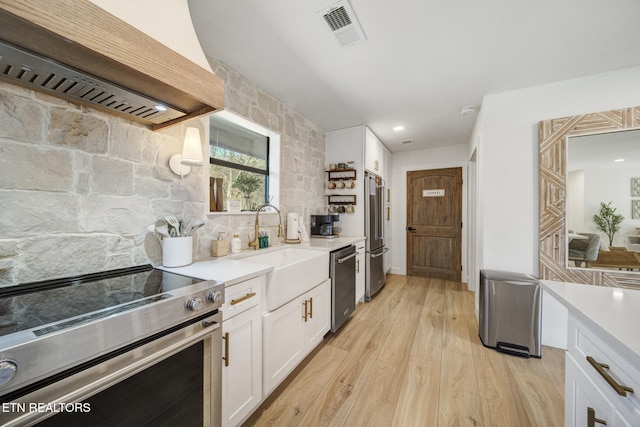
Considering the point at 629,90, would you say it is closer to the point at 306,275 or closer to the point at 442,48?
the point at 442,48

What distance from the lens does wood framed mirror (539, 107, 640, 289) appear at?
1.97 metres

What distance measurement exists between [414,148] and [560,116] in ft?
7.99

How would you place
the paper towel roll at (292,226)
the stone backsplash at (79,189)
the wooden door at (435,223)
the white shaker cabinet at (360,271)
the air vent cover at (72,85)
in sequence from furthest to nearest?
the wooden door at (435,223) → the white shaker cabinet at (360,271) → the paper towel roll at (292,226) → the stone backsplash at (79,189) → the air vent cover at (72,85)

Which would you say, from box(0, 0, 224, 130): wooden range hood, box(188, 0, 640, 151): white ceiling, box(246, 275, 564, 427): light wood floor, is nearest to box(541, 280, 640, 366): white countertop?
box(246, 275, 564, 427): light wood floor

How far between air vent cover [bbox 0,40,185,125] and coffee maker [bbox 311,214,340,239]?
6.64 feet

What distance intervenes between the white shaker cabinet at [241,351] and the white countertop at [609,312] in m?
1.39

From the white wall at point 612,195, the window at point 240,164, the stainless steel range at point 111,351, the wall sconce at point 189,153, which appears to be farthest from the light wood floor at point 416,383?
the wall sconce at point 189,153

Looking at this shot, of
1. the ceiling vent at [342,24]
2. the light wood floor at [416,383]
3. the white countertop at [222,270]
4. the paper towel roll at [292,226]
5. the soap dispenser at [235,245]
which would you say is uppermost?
the ceiling vent at [342,24]

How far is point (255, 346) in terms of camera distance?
1361mm

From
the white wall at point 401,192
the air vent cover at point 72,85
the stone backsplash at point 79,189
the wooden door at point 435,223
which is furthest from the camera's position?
the white wall at point 401,192

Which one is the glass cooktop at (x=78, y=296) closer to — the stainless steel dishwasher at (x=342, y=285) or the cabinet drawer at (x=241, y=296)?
the cabinet drawer at (x=241, y=296)

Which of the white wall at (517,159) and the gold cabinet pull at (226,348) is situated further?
the white wall at (517,159)

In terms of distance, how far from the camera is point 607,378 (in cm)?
69

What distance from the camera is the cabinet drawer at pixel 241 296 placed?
1.18 metres
